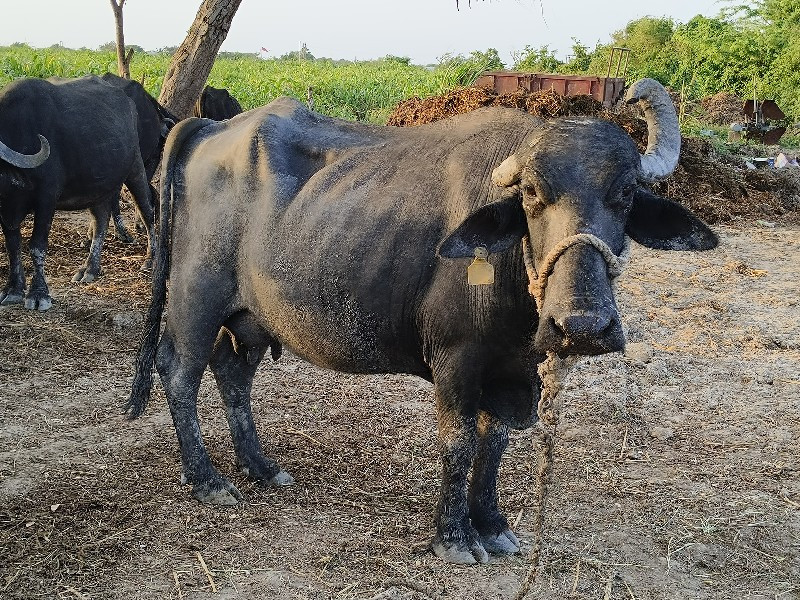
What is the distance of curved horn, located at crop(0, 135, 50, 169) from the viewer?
7672mm

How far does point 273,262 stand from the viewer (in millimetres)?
4305

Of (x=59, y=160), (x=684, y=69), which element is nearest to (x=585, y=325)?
(x=59, y=160)

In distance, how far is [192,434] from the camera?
4.69 meters

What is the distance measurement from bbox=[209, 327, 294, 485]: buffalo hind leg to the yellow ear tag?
1.83 metres

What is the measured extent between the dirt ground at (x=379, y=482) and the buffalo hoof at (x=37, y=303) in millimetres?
120

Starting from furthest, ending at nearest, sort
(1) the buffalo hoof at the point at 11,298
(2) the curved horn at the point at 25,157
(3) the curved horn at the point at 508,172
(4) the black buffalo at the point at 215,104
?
1. (4) the black buffalo at the point at 215,104
2. (1) the buffalo hoof at the point at 11,298
3. (2) the curved horn at the point at 25,157
4. (3) the curved horn at the point at 508,172

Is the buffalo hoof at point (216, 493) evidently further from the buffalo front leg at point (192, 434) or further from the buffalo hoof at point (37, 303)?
the buffalo hoof at point (37, 303)

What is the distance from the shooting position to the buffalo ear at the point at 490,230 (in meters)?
3.43

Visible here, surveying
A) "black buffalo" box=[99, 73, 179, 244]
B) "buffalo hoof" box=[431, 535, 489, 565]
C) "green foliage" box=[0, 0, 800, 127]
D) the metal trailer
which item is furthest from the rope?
"green foliage" box=[0, 0, 800, 127]

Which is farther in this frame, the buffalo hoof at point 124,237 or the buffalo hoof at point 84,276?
the buffalo hoof at point 124,237

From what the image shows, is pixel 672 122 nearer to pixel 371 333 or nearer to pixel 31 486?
pixel 371 333

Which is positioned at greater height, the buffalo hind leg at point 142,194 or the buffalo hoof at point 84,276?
the buffalo hind leg at point 142,194

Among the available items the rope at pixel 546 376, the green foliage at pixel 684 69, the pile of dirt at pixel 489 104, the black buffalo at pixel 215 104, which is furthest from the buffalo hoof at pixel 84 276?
the green foliage at pixel 684 69

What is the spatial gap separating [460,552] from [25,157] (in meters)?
6.08
